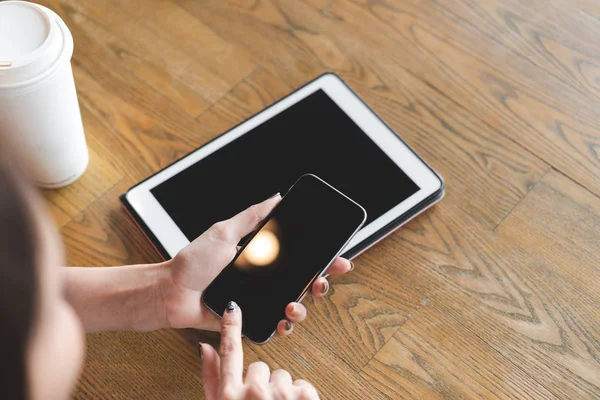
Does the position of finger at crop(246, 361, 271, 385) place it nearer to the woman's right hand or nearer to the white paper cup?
the woman's right hand

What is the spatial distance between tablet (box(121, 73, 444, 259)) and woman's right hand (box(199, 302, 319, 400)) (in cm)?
14

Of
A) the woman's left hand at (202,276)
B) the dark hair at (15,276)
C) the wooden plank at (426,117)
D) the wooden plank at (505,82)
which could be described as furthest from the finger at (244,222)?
the dark hair at (15,276)

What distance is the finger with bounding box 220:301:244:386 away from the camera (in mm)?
570

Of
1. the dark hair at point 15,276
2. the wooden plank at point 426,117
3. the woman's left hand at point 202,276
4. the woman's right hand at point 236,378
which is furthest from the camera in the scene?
the wooden plank at point 426,117

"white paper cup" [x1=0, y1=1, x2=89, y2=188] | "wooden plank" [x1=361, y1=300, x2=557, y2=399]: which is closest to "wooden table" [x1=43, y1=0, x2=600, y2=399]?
"wooden plank" [x1=361, y1=300, x2=557, y2=399]

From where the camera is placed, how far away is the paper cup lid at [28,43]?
1.95 feet

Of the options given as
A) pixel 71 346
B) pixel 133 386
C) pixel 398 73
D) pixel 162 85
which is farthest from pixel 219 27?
pixel 71 346

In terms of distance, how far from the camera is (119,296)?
0.67m

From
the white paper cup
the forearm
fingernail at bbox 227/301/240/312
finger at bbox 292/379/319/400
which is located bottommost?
the forearm

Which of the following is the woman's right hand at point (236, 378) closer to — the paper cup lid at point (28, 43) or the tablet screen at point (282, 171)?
the tablet screen at point (282, 171)

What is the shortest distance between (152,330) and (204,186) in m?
0.18

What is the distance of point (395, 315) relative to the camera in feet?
2.35

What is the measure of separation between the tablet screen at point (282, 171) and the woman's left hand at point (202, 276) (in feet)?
0.20

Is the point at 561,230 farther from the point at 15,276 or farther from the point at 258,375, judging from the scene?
the point at 15,276
